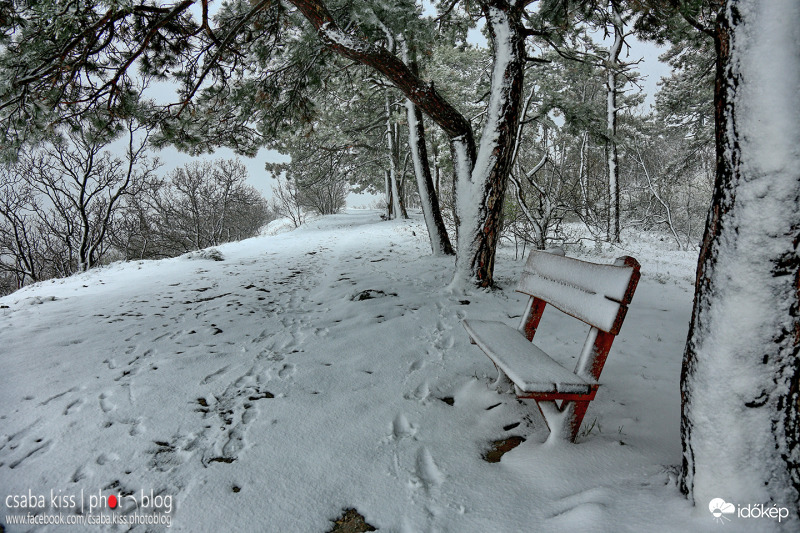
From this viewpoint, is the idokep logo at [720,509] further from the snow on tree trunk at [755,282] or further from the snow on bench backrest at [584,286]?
the snow on bench backrest at [584,286]

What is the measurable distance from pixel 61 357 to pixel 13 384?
1.46 feet

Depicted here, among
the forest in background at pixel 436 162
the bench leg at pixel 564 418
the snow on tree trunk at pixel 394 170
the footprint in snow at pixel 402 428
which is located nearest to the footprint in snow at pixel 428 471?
the footprint in snow at pixel 402 428

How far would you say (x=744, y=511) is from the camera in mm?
1150

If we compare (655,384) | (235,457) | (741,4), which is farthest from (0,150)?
(655,384)

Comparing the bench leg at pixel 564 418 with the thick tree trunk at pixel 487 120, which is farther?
the thick tree trunk at pixel 487 120

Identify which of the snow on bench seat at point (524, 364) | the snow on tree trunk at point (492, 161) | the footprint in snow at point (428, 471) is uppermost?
the snow on tree trunk at point (492, 161)

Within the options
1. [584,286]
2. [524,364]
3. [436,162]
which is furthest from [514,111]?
[436,162]

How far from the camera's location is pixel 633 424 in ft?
6.37

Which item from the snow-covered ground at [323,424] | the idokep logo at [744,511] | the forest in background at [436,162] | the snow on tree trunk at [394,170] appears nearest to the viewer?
the idokep logo at [744,511]

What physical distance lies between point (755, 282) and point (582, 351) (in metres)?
0.81

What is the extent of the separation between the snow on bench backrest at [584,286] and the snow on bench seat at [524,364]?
1.02 ft

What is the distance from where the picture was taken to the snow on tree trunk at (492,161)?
4.22m

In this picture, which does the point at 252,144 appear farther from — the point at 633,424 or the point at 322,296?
the point at 633,424

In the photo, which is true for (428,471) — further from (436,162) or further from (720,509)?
(436,162)
